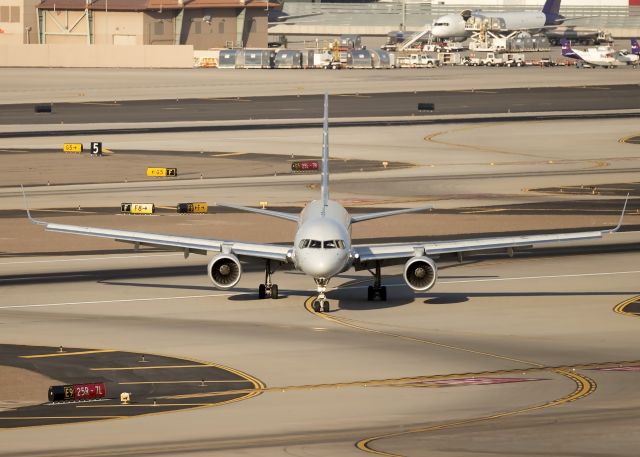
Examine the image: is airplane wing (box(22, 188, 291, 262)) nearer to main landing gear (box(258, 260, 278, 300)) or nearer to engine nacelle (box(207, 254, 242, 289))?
engine nacelle (box(207, 254, 242, 289))

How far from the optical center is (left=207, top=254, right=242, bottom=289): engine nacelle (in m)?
60.6

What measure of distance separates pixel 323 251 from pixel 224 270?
4.49 metres

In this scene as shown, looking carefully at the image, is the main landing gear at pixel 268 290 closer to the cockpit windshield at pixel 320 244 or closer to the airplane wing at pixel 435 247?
the airplane wing at pixel 435 247

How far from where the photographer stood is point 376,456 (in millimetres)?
37219

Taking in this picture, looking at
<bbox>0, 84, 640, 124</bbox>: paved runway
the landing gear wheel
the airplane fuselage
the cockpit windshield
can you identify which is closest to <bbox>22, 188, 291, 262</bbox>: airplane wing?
the airplane fuselage

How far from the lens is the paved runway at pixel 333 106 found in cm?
15325

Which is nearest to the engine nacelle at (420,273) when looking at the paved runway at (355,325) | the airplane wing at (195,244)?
the paved runway at (355,325)

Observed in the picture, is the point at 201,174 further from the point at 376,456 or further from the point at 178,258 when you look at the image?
the point at 376,456

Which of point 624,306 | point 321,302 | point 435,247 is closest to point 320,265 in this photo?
point 321,302

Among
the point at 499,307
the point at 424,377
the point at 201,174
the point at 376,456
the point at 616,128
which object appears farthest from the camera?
the point at 616,128

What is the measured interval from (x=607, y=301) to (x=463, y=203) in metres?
31.7

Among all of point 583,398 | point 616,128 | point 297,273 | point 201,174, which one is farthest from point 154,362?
point 616,128

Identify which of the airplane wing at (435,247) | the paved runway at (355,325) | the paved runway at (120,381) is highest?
the airplane wing at (435,247)

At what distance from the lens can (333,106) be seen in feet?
534
